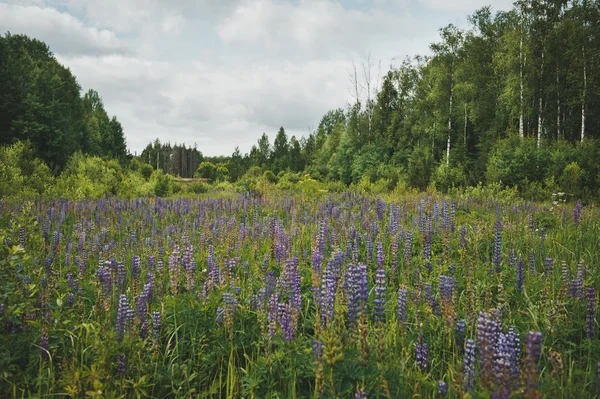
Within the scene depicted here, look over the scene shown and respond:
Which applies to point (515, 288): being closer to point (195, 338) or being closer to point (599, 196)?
point (195, 338)

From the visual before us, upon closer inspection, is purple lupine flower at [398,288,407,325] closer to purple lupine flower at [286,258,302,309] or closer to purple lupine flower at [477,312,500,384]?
purple lupine flower at [477,312,500,384]

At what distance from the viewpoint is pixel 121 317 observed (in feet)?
9.23

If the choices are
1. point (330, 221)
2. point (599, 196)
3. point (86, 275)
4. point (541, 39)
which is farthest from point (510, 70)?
point (86, 275)

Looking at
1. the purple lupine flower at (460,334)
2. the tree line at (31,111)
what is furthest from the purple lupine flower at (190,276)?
the tree line at (31,111)

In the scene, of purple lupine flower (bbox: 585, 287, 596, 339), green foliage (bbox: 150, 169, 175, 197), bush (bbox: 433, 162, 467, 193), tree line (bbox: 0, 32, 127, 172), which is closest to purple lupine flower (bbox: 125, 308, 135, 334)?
purple lupine flower (bbox: 585, 287, 596, 339)

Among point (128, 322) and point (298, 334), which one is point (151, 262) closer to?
point (128, 322)

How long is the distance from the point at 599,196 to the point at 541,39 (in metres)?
16.7

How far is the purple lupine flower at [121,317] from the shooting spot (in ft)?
9.16

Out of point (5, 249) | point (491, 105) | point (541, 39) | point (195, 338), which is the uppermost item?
point (541, 39)

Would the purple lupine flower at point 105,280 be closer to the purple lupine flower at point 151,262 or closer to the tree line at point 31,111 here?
the purple lupine flower at point 151,262

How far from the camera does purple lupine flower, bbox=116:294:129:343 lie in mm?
2793

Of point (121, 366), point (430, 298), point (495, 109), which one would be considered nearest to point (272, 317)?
point (121, 366)

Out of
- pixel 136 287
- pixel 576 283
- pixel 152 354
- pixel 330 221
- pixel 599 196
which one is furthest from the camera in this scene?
pixel 599 196

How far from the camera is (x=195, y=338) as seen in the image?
10.2 feet
